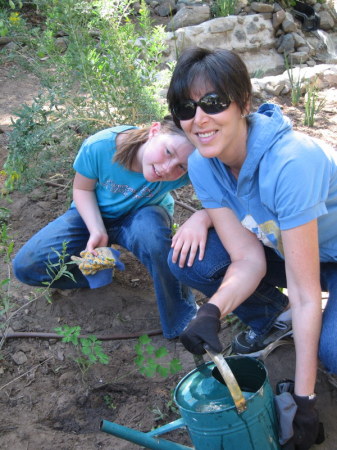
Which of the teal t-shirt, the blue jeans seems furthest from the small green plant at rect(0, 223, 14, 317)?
the teal t-shirt

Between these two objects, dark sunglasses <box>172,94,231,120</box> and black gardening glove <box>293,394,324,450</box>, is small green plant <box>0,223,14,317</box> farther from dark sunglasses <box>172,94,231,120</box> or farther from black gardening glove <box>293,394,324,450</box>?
black gardening glove <box>293,394,324,450</box>

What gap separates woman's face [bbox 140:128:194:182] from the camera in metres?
2.07

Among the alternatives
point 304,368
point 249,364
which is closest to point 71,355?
point 249,364

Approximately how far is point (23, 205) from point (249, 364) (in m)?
1.99

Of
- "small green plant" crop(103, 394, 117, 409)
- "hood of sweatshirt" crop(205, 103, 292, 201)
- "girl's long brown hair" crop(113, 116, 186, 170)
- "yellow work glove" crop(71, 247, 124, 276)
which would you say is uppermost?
"hood of sweatshirt" crop(205, 103, 292, 201)

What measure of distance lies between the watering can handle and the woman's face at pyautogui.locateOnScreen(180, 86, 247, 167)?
623mm

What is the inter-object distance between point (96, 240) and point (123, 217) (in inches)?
8.1

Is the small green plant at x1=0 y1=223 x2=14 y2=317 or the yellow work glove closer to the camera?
the small green plant at x1=0 y1=223 x2=14 y2=317

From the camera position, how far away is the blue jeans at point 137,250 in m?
2.24

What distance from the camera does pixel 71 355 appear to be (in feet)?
7.69

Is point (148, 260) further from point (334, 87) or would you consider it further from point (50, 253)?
point (334, 87)

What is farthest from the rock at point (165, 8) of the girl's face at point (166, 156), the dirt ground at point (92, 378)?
the girl's face at point (166, 156)

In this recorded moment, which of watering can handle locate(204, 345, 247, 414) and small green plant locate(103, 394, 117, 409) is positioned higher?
watering can handle locate(204, 345, 247, 414)

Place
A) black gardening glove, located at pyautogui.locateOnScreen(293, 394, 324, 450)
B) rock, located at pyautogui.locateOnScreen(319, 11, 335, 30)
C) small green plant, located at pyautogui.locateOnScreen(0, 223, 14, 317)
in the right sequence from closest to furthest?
black gardening glove, located at pyautogui.locateOnScreen(293, 394, 324, 450), small green plant, located at pyautogui.locateOnScreen(0, 223, 14, 317), rock, located at pyautogui.locateOnScreen(319, 11, 335, 30)
